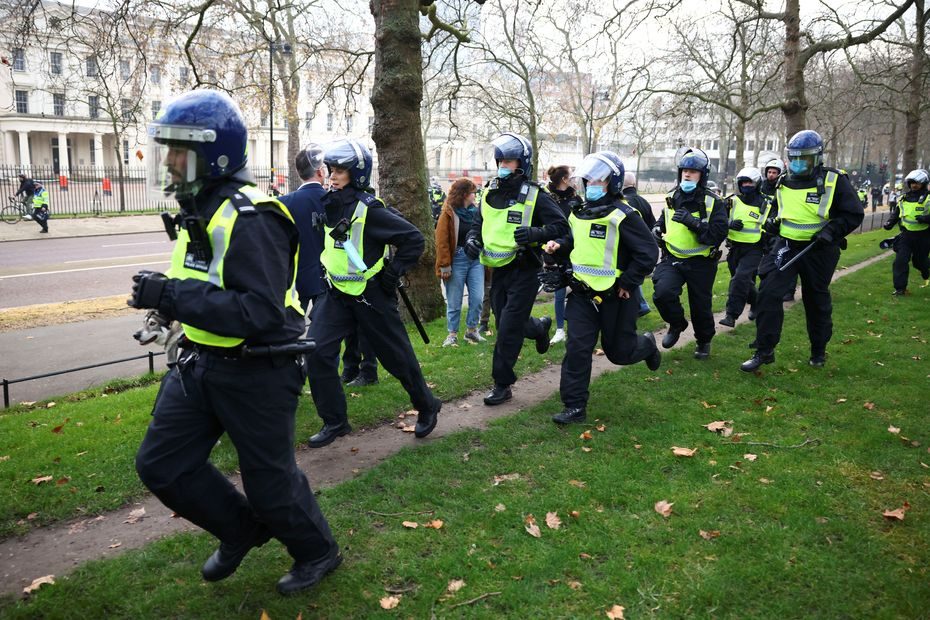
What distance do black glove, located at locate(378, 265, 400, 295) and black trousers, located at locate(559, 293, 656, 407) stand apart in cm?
161

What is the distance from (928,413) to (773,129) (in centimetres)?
5883

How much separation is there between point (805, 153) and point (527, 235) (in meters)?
3.28

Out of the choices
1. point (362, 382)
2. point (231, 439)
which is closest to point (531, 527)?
point (231, 439)

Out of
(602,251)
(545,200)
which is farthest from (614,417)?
(545,200)

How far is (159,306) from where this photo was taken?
288 cm

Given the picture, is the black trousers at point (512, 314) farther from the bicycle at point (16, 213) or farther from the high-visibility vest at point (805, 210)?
the bicycle at point (16, 213)

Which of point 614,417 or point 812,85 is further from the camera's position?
point 812,85

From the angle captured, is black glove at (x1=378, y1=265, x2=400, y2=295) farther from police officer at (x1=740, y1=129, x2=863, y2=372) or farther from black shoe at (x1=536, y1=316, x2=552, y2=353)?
police officer at (x1=740, y1=129, x2=863, y2=372)

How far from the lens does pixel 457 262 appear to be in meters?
9.20

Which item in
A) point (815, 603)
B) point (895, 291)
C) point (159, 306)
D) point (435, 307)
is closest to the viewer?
point (159, 306)

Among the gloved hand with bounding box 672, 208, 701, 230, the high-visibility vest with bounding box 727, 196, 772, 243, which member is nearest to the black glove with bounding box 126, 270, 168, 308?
the gloved hand with bounding box 672, 208, 701, 230

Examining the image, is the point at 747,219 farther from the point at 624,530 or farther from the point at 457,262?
the point at 624,530

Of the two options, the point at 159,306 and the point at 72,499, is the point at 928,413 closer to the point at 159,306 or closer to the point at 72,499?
the point at 159,306

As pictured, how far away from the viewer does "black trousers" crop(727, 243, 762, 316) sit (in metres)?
9.98
